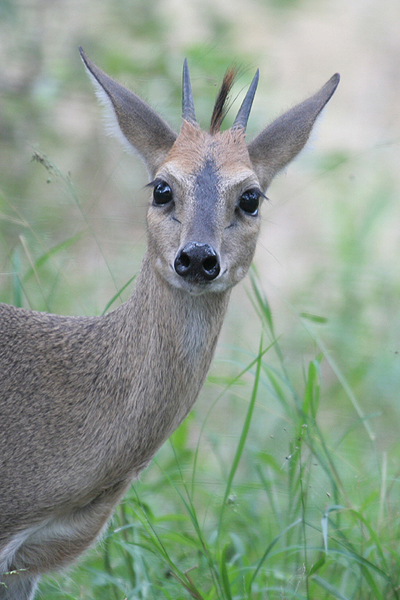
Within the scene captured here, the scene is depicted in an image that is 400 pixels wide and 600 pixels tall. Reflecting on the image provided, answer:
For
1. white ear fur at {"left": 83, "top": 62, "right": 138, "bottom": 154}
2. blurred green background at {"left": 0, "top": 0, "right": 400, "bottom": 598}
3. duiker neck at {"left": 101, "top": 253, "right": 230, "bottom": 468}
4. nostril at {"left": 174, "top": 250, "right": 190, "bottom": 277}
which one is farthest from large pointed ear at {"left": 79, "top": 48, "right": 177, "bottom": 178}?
blurred green background at {"left": 0, "top": 0, "right": 400, "bottom": 598}

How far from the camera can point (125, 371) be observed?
335 centimetres

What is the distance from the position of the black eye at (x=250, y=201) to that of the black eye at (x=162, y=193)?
11.6 inches

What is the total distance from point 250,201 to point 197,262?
0.53 meters

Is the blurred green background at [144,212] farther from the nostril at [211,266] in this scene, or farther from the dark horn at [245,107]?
the nostril at [211,266]

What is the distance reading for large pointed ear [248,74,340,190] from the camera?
12.0 feet

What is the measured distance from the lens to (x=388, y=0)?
31.1ft

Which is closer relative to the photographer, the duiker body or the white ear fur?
the duiker body

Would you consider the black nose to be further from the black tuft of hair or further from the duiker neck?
the black tuft of hair

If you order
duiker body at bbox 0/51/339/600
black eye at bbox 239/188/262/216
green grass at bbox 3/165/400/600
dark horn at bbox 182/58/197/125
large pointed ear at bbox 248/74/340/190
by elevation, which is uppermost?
dark horn at bbox 182/58/197/125

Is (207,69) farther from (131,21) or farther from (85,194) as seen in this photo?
(85,194)

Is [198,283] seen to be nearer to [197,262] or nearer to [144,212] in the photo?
[197,262]

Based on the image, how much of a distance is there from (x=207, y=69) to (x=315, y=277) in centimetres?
195

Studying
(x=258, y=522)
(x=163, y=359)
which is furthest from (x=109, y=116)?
(x=258, y=522)

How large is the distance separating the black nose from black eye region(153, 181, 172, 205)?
15.7 inches
